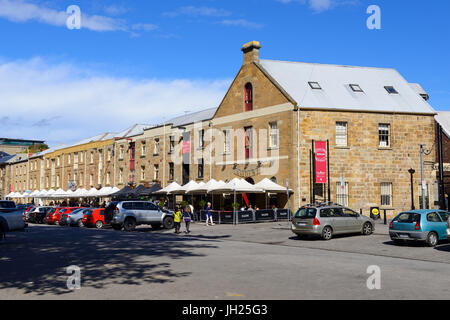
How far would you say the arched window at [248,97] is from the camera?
3953 cm

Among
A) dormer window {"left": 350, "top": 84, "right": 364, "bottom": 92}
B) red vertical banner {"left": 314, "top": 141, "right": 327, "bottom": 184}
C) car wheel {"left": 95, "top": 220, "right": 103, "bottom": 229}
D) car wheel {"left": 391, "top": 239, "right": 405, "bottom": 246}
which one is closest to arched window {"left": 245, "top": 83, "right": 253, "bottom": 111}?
red vertical banner {"left": 314, "top": 141, "right": 327, "bottom": 184}

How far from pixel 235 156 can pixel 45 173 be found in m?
50.5

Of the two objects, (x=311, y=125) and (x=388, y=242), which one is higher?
(x=311, y=125)

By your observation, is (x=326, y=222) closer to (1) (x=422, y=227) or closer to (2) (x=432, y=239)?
(1) (x=422, y=227)

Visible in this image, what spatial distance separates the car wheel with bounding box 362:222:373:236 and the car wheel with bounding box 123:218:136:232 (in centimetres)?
1367

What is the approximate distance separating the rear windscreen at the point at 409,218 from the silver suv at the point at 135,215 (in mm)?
15218

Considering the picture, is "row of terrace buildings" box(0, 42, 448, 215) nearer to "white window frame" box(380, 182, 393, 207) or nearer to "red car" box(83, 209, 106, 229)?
"white window frame" box(380, 182, 393, 207)

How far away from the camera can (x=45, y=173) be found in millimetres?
80875

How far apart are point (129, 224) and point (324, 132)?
608 inches

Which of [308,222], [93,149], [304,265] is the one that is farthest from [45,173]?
[304,265]

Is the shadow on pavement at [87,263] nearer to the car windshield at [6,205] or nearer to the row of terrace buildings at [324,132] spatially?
the car windshield at [6,205]

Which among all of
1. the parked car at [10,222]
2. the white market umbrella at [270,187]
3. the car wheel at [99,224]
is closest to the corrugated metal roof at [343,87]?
the white market umbrella at [270,187]
